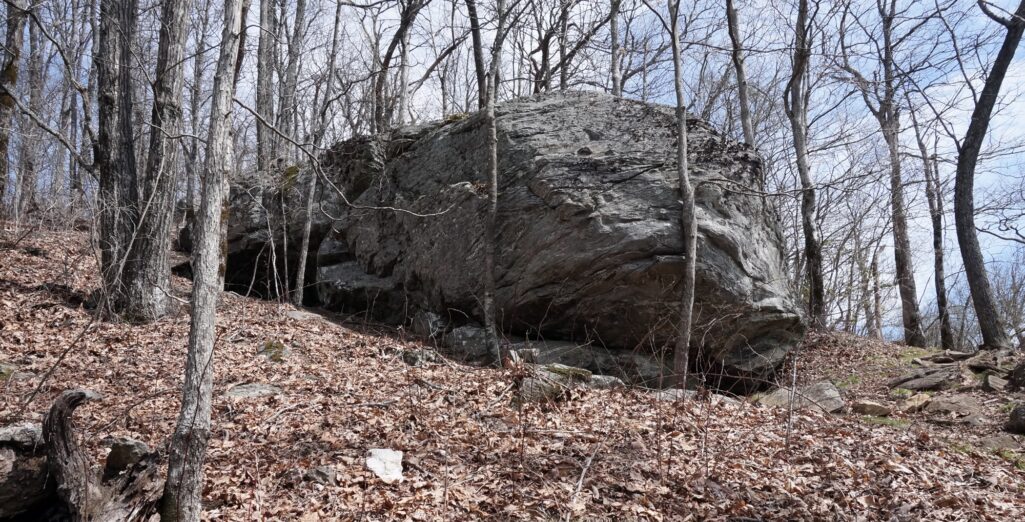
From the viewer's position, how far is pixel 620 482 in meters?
4.61

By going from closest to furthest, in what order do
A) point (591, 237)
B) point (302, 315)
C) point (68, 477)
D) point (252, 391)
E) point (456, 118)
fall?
1. point (68, 477)
2. point (252, 391)
3. point (591, 237)
4. point (302, 315)
5. point (456, 118)

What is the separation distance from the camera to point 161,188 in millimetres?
8016

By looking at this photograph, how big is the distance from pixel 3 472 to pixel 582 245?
265 inches

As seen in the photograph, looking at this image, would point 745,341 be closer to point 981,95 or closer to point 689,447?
point 689,447

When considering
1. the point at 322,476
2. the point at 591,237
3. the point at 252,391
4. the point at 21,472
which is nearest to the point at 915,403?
the point at 591,237

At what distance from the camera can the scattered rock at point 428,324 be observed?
32.5 feet

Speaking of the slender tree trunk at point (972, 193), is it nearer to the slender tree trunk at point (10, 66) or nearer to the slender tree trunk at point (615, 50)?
the slender tree trunk at point (615, 50)

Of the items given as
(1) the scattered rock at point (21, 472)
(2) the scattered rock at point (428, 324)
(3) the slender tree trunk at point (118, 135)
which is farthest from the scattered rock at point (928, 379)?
(3) the slender tree trunk at point (118, 135)

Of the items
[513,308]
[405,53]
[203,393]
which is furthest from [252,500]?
[405,53]

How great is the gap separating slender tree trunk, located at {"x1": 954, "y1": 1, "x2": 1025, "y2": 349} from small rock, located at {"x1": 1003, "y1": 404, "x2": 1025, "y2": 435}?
169 inches

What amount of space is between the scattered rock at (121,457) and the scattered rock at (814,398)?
708 cm

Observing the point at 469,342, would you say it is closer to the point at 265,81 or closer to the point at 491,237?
the point at 491,237

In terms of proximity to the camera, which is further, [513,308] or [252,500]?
[513,308]

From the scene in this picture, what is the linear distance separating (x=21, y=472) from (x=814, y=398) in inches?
342
